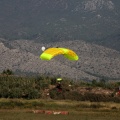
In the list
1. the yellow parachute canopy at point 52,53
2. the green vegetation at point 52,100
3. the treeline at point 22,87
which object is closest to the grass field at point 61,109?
the green vegetation at point 52,100

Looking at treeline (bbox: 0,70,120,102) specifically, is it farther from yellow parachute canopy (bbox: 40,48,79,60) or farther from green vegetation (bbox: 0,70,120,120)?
yellow parachute canopy (bbox: 40,48,79,60)

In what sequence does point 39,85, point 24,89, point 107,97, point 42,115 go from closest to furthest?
point 42,115 < point 107,97 < point 24,89 < point 39,85

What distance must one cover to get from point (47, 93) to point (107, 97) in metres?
14.3

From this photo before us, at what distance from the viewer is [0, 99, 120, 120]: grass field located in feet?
223

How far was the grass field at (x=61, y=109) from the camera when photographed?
67875mm

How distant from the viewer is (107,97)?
10256 centimetres

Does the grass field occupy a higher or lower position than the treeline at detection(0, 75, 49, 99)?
lower

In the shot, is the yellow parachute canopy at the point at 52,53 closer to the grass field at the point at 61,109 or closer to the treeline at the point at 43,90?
the grass field at the point at 61,109

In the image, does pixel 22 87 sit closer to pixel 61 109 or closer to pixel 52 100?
pixel 52 100

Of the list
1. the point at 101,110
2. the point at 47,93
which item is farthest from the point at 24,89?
the point at 101,110

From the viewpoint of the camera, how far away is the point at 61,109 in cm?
8138

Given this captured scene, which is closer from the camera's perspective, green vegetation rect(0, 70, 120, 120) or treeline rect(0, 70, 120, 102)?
green vegetation rect(0, 70, 120, 120)

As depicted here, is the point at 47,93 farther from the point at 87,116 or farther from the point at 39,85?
the point at 87,116

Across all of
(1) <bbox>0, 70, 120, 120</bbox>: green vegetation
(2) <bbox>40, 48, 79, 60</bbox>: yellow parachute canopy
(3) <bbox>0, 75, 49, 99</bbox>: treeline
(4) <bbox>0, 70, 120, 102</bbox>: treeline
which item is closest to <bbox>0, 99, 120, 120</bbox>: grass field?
(1) <bbox>0, 70, 120, 120</bbox>: green vegetation
